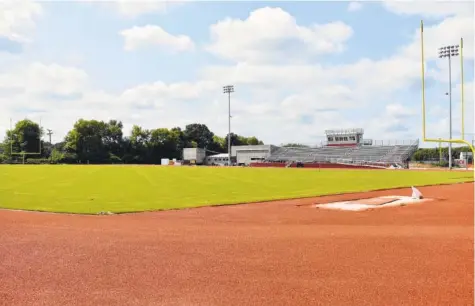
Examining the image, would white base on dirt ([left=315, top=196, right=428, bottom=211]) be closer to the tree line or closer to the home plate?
the home plate

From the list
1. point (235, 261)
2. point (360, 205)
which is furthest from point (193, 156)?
point (235, 261)

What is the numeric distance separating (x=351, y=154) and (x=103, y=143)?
196 ft

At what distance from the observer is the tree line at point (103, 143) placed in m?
89.4

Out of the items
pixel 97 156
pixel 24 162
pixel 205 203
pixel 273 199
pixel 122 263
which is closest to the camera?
pixel 122 263

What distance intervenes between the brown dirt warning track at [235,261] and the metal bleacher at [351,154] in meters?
62.7

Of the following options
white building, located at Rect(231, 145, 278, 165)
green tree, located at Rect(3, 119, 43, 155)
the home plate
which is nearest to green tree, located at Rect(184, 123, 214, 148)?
white building, located at Rect(231, 145, 278, 165)

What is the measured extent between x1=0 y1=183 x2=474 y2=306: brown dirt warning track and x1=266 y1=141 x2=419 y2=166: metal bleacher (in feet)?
206

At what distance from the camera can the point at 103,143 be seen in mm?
107750

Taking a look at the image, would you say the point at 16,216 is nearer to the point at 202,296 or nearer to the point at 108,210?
the point at 108,210

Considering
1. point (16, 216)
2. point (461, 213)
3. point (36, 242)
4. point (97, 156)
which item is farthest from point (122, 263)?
point (97, 156)

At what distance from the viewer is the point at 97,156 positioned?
335 ft

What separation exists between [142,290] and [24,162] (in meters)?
83.8

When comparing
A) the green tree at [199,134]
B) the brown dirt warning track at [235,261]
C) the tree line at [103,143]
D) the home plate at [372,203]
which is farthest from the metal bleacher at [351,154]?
the brown dirt warning track at [235,261]

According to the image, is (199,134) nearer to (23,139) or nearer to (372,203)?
(23,139)
